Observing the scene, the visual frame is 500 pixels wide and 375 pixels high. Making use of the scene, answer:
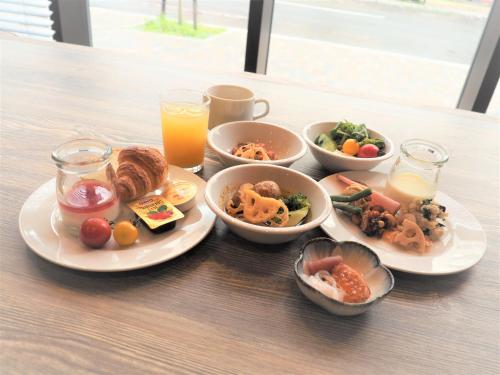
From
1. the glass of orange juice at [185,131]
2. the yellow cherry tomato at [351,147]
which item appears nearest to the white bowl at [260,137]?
the glass of orange juice at [185,131]

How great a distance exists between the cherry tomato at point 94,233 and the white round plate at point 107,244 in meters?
0.02

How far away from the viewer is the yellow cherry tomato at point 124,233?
782 mm

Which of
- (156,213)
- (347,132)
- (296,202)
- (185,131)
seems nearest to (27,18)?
(185,131)

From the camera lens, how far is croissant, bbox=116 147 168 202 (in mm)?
872

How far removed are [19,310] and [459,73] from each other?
4.27 meters

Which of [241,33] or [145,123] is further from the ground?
[145,123]

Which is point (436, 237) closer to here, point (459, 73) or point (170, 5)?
point (459, 73)

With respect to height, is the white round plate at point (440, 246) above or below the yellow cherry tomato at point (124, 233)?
below

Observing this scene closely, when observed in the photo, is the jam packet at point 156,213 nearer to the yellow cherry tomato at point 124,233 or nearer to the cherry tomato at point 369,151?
the yellow cherry tomato at point 124,233

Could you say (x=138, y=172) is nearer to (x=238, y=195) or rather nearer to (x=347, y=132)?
(x=238, y=195)

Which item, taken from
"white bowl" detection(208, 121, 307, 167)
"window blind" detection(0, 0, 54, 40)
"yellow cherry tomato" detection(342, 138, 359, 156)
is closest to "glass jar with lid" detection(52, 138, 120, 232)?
"white bowl" detection(208, 121, 307, 167)

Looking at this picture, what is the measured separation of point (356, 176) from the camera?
1.12m

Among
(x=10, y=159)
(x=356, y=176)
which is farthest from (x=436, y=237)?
(x=10, y=159)

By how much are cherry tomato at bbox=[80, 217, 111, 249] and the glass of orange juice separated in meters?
0.38
